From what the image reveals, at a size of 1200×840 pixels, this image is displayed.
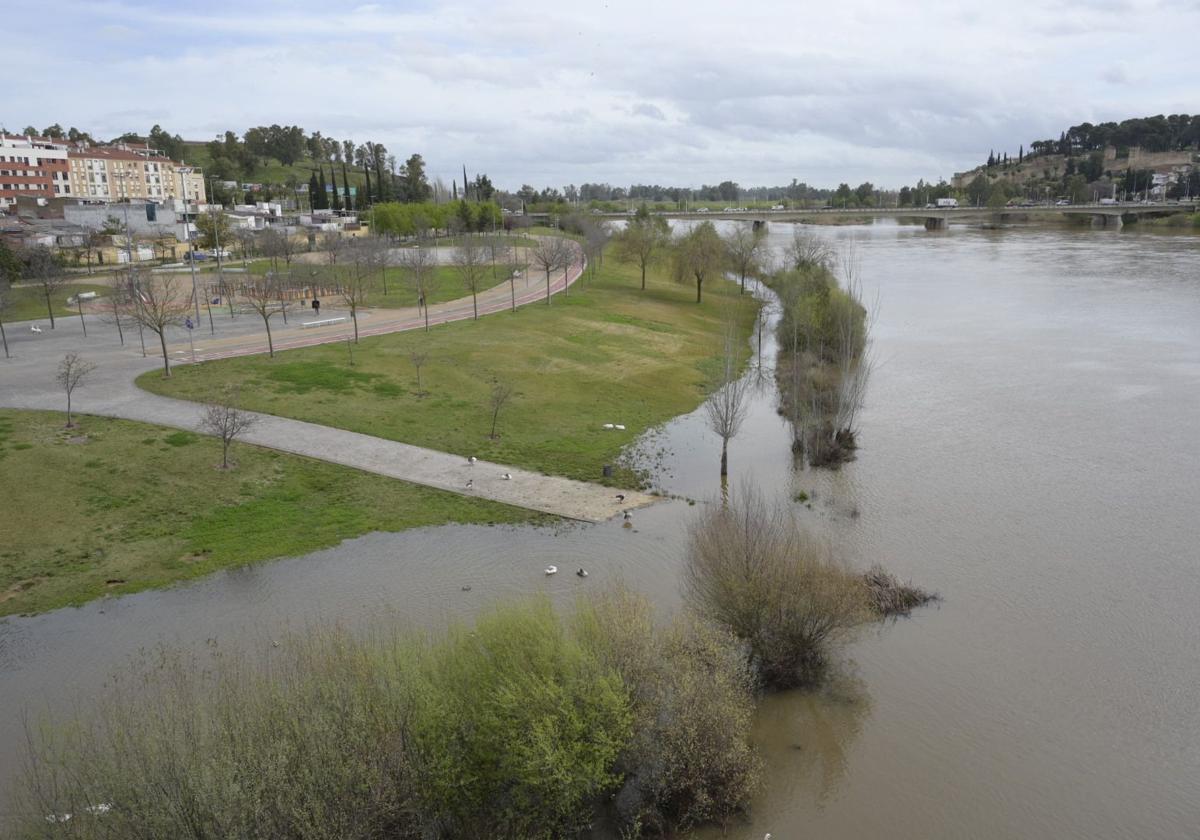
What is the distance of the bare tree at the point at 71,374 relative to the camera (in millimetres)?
27928

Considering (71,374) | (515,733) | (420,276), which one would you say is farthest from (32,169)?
(515,733)

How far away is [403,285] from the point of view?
60875mm

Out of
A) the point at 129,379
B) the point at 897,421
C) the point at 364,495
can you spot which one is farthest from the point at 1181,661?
the point at 129,379

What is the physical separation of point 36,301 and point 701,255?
4238 centimetres

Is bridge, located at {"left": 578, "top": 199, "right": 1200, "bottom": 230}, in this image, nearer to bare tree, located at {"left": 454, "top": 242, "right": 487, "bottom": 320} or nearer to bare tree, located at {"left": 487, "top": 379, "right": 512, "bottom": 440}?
bare tree, located at {"left": 454, "top": 242, "right": 487, "bottom": 320}

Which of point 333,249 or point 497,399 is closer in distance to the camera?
point 497,399

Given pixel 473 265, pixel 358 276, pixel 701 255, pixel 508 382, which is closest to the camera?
pixel 508 382

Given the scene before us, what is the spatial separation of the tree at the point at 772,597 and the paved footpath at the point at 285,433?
7.79 m

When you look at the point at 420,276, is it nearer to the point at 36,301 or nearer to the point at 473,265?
the point at 473,265

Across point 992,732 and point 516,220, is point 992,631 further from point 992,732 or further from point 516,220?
point 516,220

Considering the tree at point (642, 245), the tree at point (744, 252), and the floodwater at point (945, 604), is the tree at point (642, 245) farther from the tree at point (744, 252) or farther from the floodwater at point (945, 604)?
the floodwater at point (945, 604)

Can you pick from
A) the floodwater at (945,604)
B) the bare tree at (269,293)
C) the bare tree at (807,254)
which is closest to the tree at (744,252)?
the bare tree at (807,254)

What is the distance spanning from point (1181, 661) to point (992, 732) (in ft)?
18.1

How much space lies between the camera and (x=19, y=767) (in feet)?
44.1
